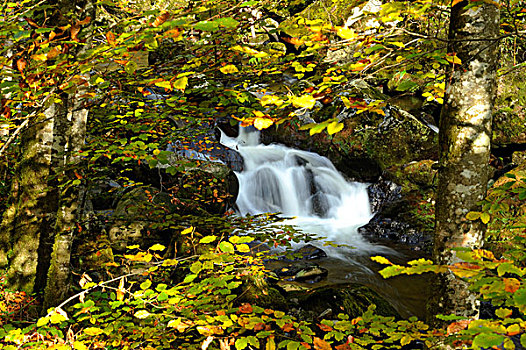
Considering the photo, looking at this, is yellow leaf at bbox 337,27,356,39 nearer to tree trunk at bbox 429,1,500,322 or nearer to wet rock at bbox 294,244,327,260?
tree trunk at bbox 429,1,500,322

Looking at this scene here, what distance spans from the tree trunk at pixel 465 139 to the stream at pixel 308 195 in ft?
18.0

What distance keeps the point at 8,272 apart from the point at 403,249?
25.6 feet

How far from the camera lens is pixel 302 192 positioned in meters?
11.5

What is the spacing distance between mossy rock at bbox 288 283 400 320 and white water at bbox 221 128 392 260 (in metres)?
5.40

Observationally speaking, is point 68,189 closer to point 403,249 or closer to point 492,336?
point 492,336

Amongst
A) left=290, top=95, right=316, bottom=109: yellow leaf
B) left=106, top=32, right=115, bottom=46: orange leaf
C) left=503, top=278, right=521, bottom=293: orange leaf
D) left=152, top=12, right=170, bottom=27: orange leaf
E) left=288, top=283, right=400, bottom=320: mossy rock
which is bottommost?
left=288, top=283, right=400, bottom=320: mossy rock

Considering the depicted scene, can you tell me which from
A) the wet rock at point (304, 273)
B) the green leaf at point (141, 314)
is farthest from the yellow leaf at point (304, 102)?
the wet rock at point (304, 273)

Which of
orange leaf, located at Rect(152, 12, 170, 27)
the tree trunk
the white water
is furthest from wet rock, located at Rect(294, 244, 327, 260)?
orange leaf, located at Rect(152, 12, 170, 27)

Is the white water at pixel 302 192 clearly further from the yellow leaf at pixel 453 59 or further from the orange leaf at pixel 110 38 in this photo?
the orange leaf at pixel 110 38

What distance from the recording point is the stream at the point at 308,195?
8438 millimetres

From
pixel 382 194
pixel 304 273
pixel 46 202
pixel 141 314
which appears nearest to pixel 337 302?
pixel 304 273

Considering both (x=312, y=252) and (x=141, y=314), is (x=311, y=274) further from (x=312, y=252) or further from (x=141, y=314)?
(x=141, y=314)

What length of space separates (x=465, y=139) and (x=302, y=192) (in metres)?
9.38

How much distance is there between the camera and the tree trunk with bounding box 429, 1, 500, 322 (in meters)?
2.08
